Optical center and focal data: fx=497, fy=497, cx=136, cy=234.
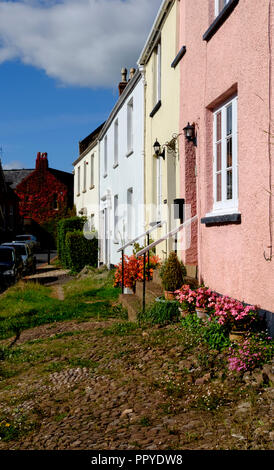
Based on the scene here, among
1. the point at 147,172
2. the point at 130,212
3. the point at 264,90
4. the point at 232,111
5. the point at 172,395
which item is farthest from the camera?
the point at 130,212

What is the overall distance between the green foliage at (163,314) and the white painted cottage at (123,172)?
20.0 ft

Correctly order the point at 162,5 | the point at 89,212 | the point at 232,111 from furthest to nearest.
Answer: the point at 89,212, the point at 162,5, the point at 232,111

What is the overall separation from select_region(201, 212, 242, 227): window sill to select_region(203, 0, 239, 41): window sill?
2.81 meters

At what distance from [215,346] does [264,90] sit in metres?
3.02

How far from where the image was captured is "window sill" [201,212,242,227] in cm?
655

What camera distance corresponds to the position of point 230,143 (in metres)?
7.42

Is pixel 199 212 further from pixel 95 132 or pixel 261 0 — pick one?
pixel 95 132

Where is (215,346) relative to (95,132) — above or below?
below

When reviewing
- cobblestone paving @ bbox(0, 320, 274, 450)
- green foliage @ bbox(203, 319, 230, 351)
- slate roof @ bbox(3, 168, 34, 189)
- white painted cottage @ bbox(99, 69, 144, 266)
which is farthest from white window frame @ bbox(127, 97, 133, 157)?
slate roof @ bbox(3, 168, 34, 189)

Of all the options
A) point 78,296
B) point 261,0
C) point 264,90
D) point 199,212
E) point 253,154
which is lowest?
point 78,296

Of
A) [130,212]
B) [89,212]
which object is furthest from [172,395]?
[89,212]

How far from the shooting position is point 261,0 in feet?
18.8

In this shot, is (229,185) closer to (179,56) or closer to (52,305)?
(179,56)
